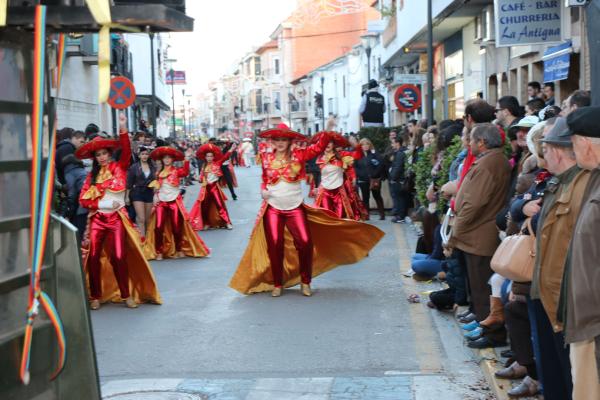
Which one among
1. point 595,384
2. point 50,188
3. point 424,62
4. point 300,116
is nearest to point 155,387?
point 595,384

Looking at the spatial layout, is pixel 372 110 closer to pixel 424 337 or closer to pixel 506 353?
pixel 424 337

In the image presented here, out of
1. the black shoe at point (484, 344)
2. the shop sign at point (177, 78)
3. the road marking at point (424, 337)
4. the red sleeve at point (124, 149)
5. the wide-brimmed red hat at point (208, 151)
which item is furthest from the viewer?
the shop sign at point (177, 78)

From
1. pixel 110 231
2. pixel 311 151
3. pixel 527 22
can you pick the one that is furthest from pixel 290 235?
pixel 527 22

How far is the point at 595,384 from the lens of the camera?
4340 mm

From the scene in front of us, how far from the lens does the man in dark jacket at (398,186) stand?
717 inches

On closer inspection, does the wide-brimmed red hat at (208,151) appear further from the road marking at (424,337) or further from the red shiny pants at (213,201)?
the road marking at (424,337)

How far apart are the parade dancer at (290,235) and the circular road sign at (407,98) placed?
14757mm

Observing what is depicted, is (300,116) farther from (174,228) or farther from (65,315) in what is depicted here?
(65,315)

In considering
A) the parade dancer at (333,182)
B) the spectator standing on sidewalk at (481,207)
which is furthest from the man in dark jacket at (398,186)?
the spectator standing on sidewalk at (481,207)

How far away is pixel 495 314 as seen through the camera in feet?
24.0

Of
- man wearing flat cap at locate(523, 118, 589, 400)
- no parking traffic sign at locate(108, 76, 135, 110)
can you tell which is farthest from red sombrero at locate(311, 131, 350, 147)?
man wearing flat cap at locate(523, 118, 589, 400)

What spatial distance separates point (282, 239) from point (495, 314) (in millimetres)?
3625

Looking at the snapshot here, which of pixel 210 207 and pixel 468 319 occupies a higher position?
pixel 210 207

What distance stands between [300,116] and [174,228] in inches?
2948
